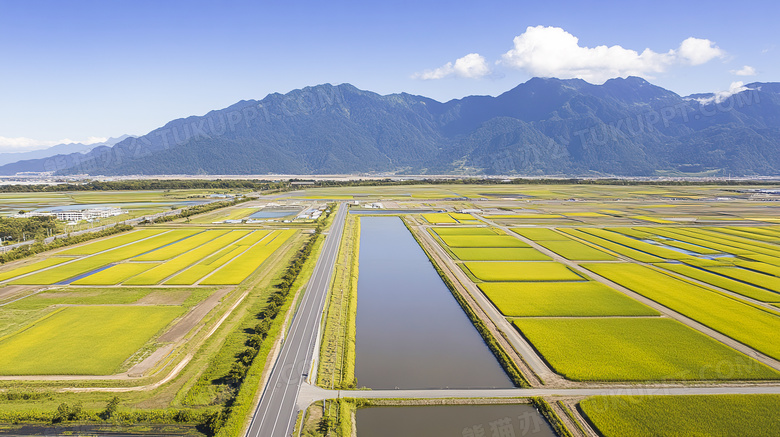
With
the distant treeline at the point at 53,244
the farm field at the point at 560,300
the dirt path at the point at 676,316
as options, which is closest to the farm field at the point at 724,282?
the dirt path at the point at 676,316

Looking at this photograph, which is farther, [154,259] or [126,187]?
[126,187]

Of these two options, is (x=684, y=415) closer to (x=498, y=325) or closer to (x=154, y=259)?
(x=498, y=325)

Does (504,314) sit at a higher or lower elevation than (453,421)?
higher

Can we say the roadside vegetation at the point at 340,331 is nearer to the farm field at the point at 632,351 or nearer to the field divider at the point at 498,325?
the field divider at the point at 498,325

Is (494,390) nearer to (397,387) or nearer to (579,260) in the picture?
(397,387)

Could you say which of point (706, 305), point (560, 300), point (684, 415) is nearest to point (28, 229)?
point (560, 300)

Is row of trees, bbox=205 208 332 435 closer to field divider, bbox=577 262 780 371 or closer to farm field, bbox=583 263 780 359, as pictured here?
field divider, bbox=577 262 780 371

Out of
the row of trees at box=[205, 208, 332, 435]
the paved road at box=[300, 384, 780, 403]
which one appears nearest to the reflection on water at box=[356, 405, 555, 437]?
the paved road at box=[300, 384, 780, 403]
